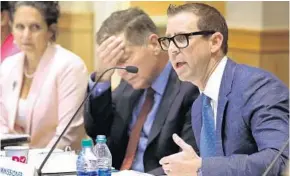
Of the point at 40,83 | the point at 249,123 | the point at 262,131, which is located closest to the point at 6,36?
the point at 40,83

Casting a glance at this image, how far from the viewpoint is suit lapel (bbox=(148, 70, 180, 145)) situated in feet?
10.4

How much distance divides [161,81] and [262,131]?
946 mm

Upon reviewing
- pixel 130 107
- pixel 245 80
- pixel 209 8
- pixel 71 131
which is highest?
pixel 209 8

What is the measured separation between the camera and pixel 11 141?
3.35m

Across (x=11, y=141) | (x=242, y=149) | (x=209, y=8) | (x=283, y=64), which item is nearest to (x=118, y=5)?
(x=283, y=64)

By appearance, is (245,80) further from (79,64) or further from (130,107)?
(79,64)

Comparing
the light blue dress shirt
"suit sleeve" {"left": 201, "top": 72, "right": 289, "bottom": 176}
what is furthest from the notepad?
"suit sleeve" {"left": 201, "top": 72, "right": 289, "bottom": 176}

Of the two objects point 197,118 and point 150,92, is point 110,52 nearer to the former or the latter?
point 150,92

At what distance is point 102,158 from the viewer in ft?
8.53

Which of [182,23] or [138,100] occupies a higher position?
[182,23]

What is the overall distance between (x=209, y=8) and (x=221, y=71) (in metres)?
0.24

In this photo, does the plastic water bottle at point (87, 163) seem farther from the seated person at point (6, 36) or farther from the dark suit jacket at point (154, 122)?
the seated person at point (6, 36)

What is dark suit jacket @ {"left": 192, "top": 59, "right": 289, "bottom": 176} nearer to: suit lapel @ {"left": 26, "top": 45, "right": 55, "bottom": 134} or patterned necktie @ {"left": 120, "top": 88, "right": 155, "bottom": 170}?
patterned necktie @ {"left": 120, "top": 88, "right": 155, "bottom": 170}

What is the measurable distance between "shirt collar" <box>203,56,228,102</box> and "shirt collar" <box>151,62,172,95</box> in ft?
2.03
